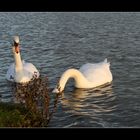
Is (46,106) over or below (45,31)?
below

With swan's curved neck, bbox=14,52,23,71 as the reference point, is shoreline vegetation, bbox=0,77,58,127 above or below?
below

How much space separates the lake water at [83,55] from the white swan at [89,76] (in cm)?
34

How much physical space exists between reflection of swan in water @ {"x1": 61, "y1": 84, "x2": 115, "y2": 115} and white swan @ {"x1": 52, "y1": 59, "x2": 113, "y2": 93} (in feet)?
1.15

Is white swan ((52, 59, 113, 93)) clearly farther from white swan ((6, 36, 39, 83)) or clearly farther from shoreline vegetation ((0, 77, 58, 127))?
shoreline vegetation ((0, 77, 58, 127))

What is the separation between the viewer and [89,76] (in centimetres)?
1622

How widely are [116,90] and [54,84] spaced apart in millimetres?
2279

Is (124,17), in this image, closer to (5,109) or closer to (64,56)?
(64,56)

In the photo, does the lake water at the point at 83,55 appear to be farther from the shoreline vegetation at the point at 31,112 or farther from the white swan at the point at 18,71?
the shoreline vegetation at the point at 31,112

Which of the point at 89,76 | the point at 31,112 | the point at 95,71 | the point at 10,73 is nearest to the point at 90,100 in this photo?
the point at 89,76

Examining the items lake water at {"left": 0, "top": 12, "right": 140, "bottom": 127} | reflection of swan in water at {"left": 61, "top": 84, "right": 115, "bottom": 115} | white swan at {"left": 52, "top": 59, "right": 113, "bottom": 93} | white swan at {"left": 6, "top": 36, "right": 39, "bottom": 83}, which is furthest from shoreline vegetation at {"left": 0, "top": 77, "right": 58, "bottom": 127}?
white swan at {"left": 6, "top": 36, "right": 39, "bottom": 83}

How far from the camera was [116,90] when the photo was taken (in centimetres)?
1410

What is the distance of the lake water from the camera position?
1121 cm
